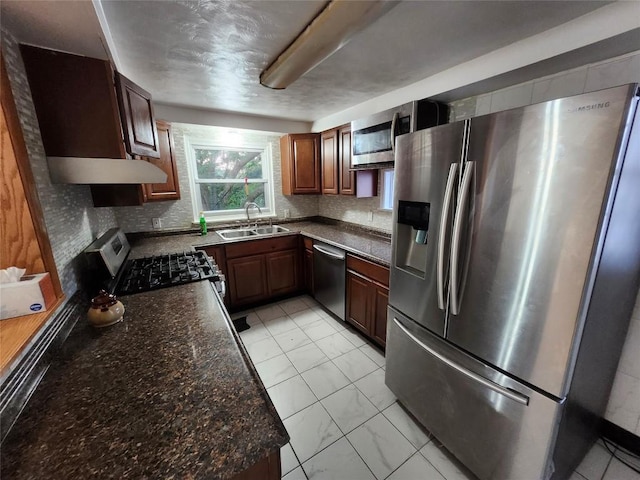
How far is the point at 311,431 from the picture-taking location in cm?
160

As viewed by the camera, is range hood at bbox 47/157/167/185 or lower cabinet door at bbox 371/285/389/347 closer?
range hood at bbox 47/157/167/185

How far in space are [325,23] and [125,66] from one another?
1458 millimetres

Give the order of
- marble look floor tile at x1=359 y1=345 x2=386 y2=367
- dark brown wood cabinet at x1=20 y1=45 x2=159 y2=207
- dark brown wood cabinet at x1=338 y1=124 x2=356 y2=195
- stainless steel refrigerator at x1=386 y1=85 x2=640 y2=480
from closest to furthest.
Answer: stainless steel refrigerator at x1=386 y1=85 x2=640 y2=480, dark brown wood cabinet at x1=20 y1=45 x2=159 y2=207, marble look floor tile at x1=359 y1=345 x2=386 y2=367, dark brown wood cabinet at x1=338 y1=124 x2=356 y2=195

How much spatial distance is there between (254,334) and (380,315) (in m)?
1.27

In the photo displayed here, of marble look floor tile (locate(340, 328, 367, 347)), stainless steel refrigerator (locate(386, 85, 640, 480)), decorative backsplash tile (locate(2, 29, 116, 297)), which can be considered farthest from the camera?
marble look floor tile (locate(340, 328, 367, 347))

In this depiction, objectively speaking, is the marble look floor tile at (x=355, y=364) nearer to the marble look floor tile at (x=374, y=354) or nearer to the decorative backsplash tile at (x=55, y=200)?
the marble look floor tile at (x=374, y=354)

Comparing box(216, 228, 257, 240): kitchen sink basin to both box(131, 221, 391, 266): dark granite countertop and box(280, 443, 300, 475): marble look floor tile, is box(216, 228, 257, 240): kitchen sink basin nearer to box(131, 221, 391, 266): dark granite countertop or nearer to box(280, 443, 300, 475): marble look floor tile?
box(131, 221, 391, 266): dark granite countertop

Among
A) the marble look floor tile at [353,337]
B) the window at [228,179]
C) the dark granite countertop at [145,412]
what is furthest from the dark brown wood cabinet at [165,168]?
the marble look floor tile at [353,337]

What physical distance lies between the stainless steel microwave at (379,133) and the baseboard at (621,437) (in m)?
2.17

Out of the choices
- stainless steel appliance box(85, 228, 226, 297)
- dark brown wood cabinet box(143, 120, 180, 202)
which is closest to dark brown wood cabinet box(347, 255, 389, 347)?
stainless steel appliance box(85, 228, 226, 297)

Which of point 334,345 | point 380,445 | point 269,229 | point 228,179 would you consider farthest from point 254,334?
point 228,179

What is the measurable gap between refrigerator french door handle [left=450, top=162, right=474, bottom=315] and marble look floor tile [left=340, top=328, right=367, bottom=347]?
136 cm

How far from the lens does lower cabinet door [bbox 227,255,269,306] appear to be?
9.40 feet

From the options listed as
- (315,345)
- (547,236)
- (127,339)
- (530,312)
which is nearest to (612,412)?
(530,312)
